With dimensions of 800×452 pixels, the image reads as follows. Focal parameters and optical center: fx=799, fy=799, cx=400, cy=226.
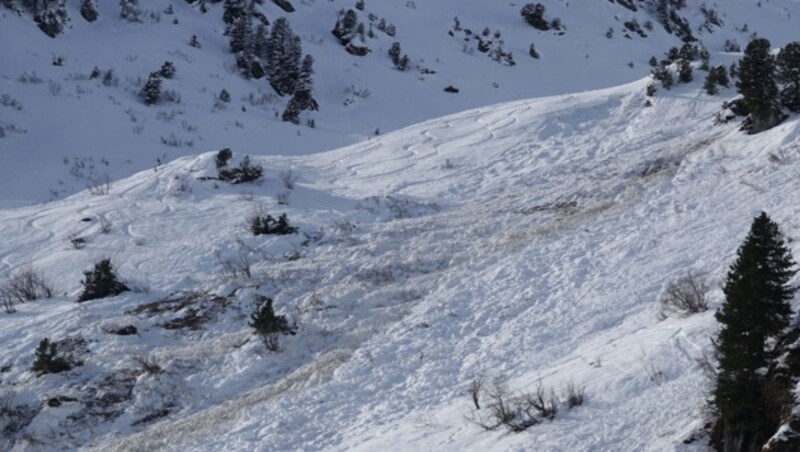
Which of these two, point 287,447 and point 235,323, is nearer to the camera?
point 287,447

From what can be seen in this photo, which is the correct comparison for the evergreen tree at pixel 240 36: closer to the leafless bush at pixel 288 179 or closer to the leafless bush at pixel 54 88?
the leafless bush at pixel 54 88

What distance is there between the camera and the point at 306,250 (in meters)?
14.1

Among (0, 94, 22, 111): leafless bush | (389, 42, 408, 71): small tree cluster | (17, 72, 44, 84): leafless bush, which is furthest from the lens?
(389, 42, 408, 71): small tree cluster

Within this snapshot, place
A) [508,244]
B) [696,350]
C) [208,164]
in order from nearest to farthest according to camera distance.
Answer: [696,350], [508,244], [208,164]

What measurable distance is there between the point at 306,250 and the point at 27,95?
17.7m

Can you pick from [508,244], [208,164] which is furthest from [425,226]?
[208,164]

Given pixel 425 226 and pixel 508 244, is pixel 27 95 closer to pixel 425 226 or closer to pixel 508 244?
pixel 425 226

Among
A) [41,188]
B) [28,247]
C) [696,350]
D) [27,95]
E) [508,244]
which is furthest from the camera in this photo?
[27,95]

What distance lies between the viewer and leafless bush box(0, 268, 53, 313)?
43.2ft

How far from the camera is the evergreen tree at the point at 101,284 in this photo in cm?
1273

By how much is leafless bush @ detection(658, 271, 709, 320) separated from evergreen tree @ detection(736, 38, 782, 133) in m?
6.49

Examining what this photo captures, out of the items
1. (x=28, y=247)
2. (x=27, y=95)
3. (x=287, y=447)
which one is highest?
(x=27, y=95)

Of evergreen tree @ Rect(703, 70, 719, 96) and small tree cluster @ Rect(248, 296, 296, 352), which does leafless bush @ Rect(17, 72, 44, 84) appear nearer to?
small tree cluster @ Rect(248, 296, 296, 352)

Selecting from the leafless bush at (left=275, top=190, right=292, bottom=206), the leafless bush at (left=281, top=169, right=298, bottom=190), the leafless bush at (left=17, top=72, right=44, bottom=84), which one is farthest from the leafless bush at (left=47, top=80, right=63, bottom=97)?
the leafless bush at (left=275, top=190, right=292, bottom=206)
